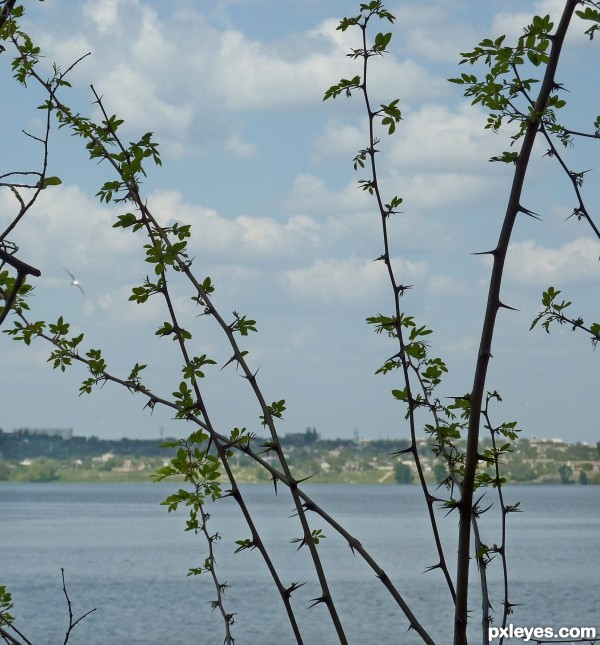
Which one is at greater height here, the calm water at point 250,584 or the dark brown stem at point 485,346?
the dark brown stem at point 485,346

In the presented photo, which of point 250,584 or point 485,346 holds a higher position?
point 485,346

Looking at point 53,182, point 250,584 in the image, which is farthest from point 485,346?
point 250,584

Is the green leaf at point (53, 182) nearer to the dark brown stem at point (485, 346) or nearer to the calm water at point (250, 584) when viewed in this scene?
the dark brown stem at point (485, 346)

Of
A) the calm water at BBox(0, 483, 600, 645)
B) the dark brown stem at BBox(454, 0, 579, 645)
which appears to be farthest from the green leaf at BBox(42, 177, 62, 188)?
the calm water at BBox(0, 483, 600, 645)

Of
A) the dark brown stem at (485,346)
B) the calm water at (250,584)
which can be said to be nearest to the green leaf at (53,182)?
the dark brown stem at (485,346)

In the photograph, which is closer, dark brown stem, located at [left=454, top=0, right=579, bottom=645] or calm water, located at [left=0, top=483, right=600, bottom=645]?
dark brown stem, located at [left=454, top=0, right=579, bottom=645]

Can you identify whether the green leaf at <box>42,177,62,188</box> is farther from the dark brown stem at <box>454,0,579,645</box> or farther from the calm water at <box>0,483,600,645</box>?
the calm water at <box>0,483,600,645</box>

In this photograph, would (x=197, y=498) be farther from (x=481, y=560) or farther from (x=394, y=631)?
(x=394, y=631)

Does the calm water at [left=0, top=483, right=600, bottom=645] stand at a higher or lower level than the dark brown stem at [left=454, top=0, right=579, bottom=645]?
lower

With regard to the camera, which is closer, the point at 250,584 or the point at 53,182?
the point at 53,182

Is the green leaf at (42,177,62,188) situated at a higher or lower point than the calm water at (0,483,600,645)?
higher

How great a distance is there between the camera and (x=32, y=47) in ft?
14.0

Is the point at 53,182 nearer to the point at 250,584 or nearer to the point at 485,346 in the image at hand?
the point at 485,346

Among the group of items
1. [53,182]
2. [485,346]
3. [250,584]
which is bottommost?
[250,584]
